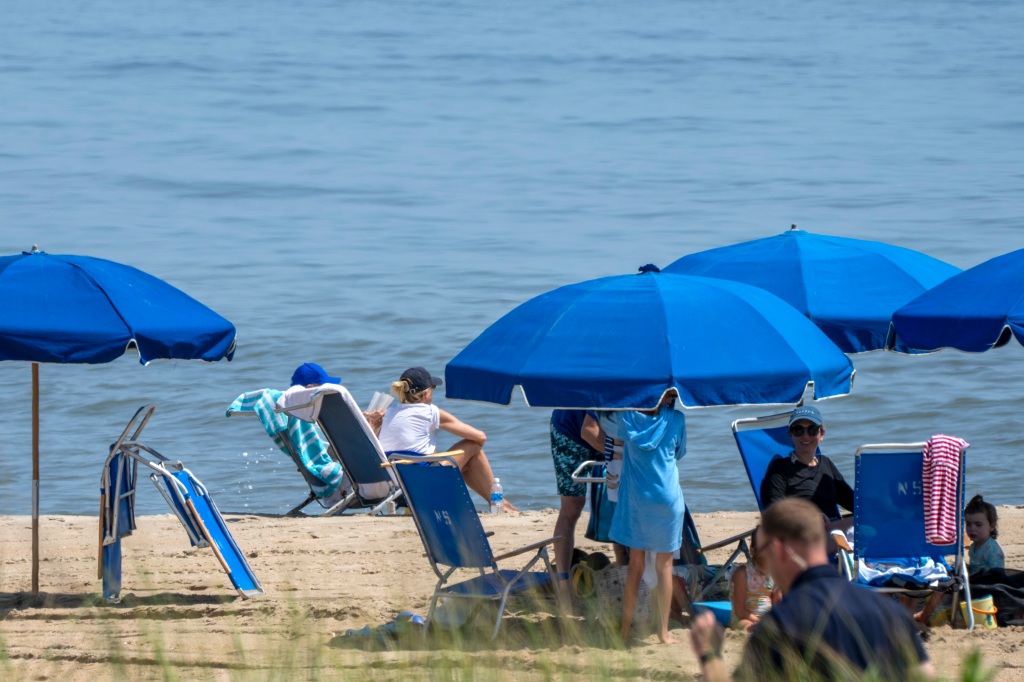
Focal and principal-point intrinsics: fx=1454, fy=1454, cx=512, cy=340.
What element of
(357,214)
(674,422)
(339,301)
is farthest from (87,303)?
(357,214)

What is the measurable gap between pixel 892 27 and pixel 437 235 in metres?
39.2

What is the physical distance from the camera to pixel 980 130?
3525 centimetres

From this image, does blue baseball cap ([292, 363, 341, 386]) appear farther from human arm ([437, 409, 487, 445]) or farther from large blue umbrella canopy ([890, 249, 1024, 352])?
large blue umbrella canopy ([890, 249, 1024, 352])

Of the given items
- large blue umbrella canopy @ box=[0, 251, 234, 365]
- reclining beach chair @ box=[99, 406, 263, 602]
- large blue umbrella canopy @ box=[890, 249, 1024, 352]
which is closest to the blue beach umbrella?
large blue umbrella canopy @ box=[0, 251, 234, 365]

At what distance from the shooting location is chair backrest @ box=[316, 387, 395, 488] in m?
8.27

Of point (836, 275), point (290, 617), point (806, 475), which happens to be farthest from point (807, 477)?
point (290, 617)

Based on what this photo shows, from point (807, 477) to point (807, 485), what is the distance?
4 centimetres

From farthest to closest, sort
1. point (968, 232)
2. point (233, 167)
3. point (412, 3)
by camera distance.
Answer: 1. point (412, 3)
2. point (233, 167)
3. point (968, 232)

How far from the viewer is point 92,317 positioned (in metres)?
6.14

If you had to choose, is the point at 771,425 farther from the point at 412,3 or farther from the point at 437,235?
the point at 412,3

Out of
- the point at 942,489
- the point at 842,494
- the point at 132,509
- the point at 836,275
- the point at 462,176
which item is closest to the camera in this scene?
the point at 942,489

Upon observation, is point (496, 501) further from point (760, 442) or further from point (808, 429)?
point (808, 429)

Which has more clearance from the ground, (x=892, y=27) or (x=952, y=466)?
(x=892, y=27)

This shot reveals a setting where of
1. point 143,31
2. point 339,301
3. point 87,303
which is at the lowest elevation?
point 339,301
